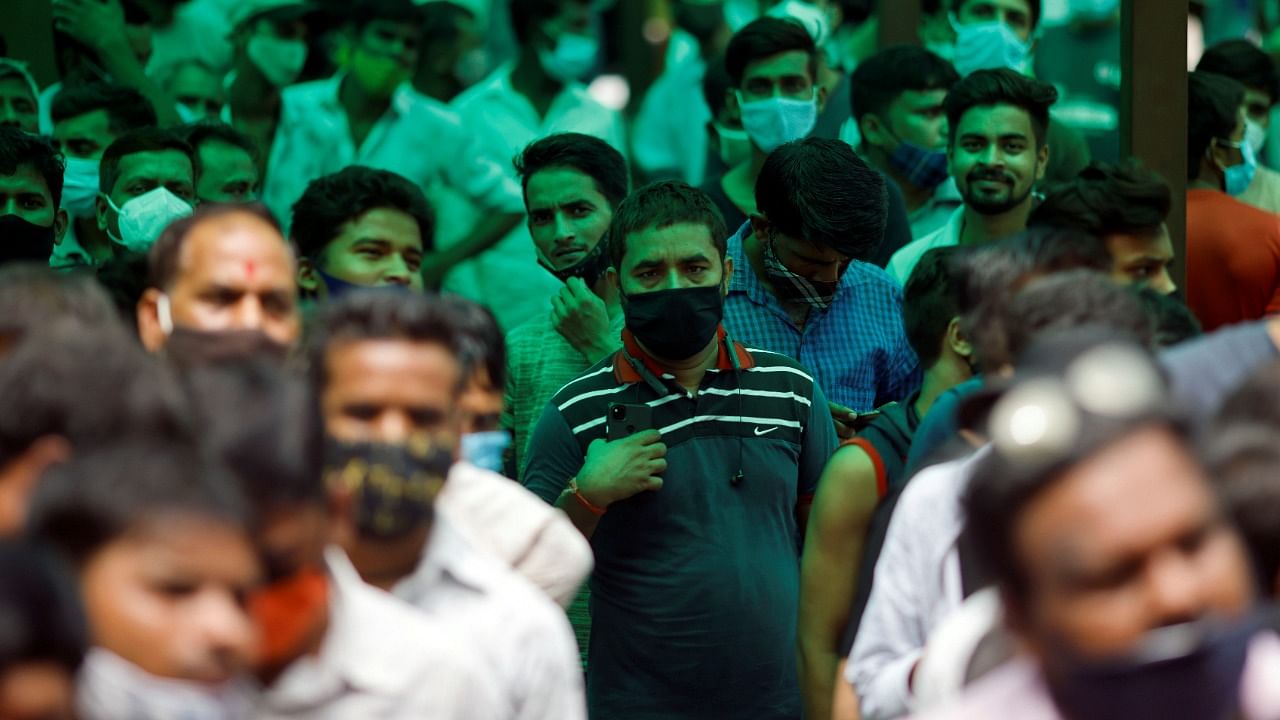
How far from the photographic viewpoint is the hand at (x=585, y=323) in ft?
18.5

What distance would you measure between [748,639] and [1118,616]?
280cm

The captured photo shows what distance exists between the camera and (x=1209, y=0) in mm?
14383

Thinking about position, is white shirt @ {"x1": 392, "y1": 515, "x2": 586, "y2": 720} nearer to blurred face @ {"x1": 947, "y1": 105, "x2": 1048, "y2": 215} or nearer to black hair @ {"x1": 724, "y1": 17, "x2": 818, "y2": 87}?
blurred face @ {"x1": 947, "y1": 105, "x2": 1048, "y2": 215}

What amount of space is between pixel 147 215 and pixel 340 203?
3.41 feet

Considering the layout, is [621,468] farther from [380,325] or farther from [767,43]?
[767,43]

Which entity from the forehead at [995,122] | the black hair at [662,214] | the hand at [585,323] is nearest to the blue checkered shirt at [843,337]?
the hand at [585,323]

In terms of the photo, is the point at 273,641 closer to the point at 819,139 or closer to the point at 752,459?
the point at 752,459

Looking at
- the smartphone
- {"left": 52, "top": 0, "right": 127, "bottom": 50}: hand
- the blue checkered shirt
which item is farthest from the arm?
{"left": 52, "top": 0, "right": 127, "bottom": 50}: hand

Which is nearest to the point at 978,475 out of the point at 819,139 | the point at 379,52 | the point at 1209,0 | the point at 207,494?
the point at 207,494

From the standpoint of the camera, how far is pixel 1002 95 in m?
6.61

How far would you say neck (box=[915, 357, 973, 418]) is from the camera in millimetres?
4160

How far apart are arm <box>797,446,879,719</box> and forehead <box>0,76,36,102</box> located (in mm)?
4759

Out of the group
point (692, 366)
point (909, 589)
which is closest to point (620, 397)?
point (692, 366)

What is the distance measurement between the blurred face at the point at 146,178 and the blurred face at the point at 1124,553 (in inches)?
190
